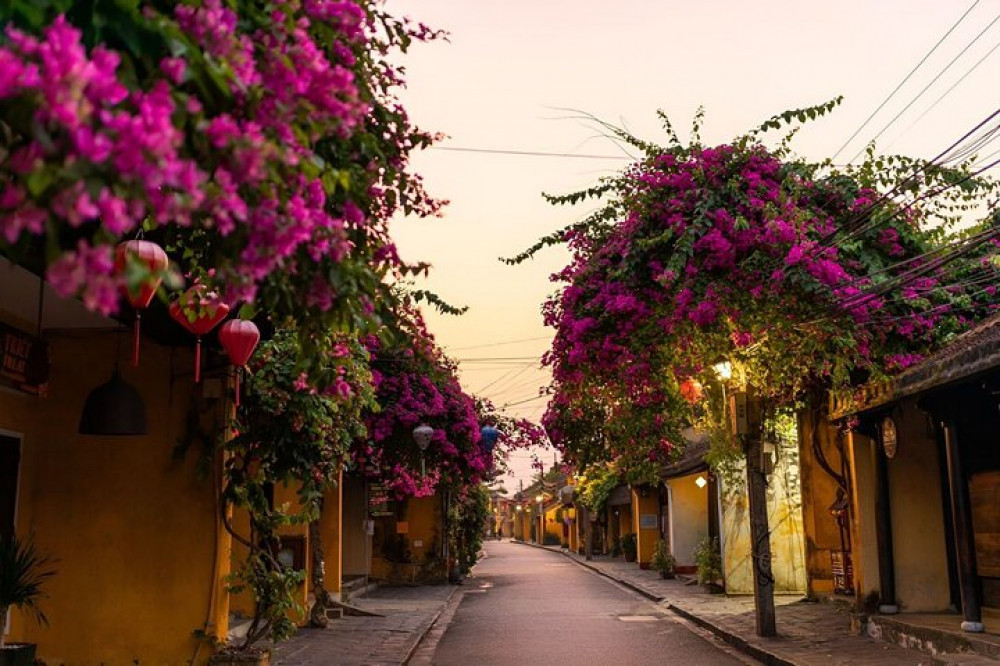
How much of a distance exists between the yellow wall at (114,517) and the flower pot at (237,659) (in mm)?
270

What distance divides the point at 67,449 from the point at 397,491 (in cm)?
1606

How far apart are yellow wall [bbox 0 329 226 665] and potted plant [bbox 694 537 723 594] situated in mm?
16287

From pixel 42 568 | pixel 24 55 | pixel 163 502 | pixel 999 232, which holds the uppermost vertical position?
pixel 999 232

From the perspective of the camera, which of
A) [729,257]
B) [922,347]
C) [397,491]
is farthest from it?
Result: [397,491]

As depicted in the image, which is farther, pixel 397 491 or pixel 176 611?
pixel 397 491

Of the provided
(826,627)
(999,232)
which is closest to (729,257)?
(999,232)

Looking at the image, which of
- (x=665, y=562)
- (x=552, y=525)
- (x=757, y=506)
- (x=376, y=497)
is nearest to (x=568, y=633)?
(x=757, y=506)

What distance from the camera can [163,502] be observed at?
938 cm

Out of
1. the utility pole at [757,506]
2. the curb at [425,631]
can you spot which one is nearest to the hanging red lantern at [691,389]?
the utility pole at [757,506]

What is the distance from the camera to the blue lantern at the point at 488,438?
22688 millimetres

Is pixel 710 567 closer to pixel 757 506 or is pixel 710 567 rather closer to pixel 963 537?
pixel 757 506

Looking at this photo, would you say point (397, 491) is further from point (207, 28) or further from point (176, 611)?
point (207, 28)

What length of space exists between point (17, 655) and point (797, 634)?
10728 mm

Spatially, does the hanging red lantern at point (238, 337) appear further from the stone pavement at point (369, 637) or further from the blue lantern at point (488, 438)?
the blue lantern at point (488, 438)
